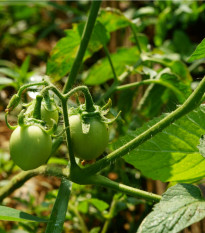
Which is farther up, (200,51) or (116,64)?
(116,64)

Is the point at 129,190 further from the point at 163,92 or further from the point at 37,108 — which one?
the point at 163,92

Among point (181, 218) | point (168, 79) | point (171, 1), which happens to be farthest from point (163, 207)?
point (171, 1)

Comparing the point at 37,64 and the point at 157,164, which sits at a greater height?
the point at 37,64

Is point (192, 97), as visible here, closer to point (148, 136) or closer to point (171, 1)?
point (148, 136)

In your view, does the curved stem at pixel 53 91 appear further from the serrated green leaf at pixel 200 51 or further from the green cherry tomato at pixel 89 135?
the serrated green leaf at pixel 200 51

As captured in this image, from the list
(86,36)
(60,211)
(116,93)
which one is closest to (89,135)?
(60,211)
